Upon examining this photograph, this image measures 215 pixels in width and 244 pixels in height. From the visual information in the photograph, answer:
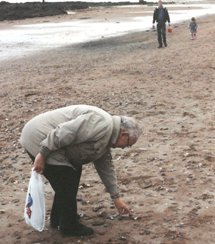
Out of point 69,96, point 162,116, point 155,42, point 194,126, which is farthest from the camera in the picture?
point 155,42

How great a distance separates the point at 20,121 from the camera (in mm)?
9508

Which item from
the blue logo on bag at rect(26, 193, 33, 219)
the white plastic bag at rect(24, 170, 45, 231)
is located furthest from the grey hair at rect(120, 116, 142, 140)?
the blue logo on bag at rect(26, 193, 33, 219)

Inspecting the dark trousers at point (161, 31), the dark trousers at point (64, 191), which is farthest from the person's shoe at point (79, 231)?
the dark trousers at point (161, 31)

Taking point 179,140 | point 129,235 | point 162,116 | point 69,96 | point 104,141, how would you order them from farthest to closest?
point 69,96
point 162,116
point 179,140
point 129,235
point 104,141

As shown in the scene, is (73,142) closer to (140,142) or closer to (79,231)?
(79,231)

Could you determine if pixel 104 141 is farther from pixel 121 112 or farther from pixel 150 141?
pixel 121 112

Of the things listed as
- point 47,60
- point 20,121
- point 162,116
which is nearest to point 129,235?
point 162,116

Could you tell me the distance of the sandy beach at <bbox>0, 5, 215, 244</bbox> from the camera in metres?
5.08

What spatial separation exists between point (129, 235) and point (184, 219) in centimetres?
59

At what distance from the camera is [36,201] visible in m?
4.48

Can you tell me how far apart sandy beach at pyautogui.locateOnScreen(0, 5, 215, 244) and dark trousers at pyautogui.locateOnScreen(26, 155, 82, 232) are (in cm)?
18

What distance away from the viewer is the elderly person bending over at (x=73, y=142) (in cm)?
422

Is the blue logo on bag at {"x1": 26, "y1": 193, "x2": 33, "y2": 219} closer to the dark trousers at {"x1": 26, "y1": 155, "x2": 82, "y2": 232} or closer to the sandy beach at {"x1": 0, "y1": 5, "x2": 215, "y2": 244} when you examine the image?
the dark trousers at {"x1": 26, "y1": 155, "x2": 82, "y2": 232}

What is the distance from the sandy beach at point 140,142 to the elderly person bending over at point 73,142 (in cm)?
61
